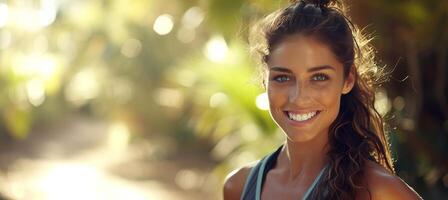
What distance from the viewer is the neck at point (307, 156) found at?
2221 mm

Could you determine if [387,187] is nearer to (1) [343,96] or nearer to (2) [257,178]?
(1) [343,96]

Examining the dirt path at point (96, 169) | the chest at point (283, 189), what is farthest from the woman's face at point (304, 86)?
the dirt path at point (96, 169)

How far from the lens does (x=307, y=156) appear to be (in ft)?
7.37

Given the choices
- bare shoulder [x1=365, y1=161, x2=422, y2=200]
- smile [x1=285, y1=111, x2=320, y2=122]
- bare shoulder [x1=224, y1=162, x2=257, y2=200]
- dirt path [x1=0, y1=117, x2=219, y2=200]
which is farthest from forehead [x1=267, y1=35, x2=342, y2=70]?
dirt path [x1=0, y1=117, x2=219, y2=200]

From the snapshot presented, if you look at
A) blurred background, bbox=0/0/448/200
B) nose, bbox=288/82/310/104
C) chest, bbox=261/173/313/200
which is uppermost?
blurred background, bbox=0/0/448/200

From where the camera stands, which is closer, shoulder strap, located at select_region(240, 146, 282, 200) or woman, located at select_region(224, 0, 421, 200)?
woman, located at select_region(224, 0, 421, 200)

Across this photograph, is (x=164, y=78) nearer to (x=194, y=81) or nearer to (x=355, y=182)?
(x=194, y=81)

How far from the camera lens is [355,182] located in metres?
2.05

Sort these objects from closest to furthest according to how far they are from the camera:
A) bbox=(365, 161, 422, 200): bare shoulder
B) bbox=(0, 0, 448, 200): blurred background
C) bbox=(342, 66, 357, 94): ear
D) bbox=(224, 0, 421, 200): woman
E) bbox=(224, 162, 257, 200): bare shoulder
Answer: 1. bbox=(365, 161, 422, 200): bare shoulder
2. bbox=(224, 0, 421, 200): woman
3. bbox=(342, 66, 357, 94): ear
4. bbox=(224, 162, 257, 200): bare shoulder
5. bbox=(0, 0, 448, 200): blurred background

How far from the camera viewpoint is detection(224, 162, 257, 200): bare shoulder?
2.45m

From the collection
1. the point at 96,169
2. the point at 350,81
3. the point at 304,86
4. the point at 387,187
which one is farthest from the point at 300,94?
the point at 96,169

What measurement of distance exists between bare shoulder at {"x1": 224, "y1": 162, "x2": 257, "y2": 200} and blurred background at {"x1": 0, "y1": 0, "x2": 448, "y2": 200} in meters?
0.27

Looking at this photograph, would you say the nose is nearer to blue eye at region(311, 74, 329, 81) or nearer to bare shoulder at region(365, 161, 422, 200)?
blue eye at region(311, 74, 329, 81)

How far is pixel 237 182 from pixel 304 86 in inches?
19.1
